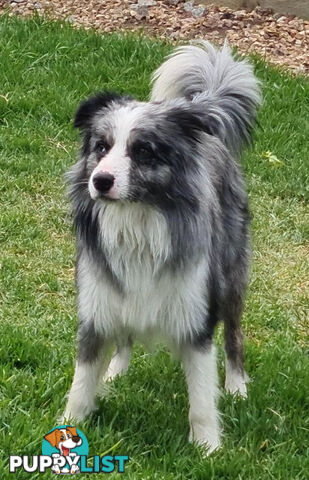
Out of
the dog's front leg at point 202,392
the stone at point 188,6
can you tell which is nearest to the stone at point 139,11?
the stone at point 188,6

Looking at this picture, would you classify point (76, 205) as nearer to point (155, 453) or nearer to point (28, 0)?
point (155, 453)

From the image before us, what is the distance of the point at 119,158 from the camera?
3.53 m

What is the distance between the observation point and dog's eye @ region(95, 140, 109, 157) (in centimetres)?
362

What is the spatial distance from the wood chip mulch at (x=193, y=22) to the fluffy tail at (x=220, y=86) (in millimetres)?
4282

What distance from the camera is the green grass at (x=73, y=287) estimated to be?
3.85 metres

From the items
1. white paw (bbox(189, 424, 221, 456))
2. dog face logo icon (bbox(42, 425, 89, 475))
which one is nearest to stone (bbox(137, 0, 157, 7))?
white paw (bbox(189, 424, 221, 456))

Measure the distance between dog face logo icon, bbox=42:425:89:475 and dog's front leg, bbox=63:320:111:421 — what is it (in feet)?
0.77

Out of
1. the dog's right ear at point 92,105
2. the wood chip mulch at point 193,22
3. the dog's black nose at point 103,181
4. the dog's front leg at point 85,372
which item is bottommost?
the wood chip mulch at point 193,22

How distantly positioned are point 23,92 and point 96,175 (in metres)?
4.27

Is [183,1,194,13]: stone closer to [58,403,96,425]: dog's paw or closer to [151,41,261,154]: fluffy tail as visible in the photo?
[151,41,261,154]: fluffy tail

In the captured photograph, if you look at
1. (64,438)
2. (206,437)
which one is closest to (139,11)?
(206,437)

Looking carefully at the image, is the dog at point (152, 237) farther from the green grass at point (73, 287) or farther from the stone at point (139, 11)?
the stone at point (139, 11)

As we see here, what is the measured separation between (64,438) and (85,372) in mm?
414

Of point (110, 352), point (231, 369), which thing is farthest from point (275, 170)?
point (110, 352)
